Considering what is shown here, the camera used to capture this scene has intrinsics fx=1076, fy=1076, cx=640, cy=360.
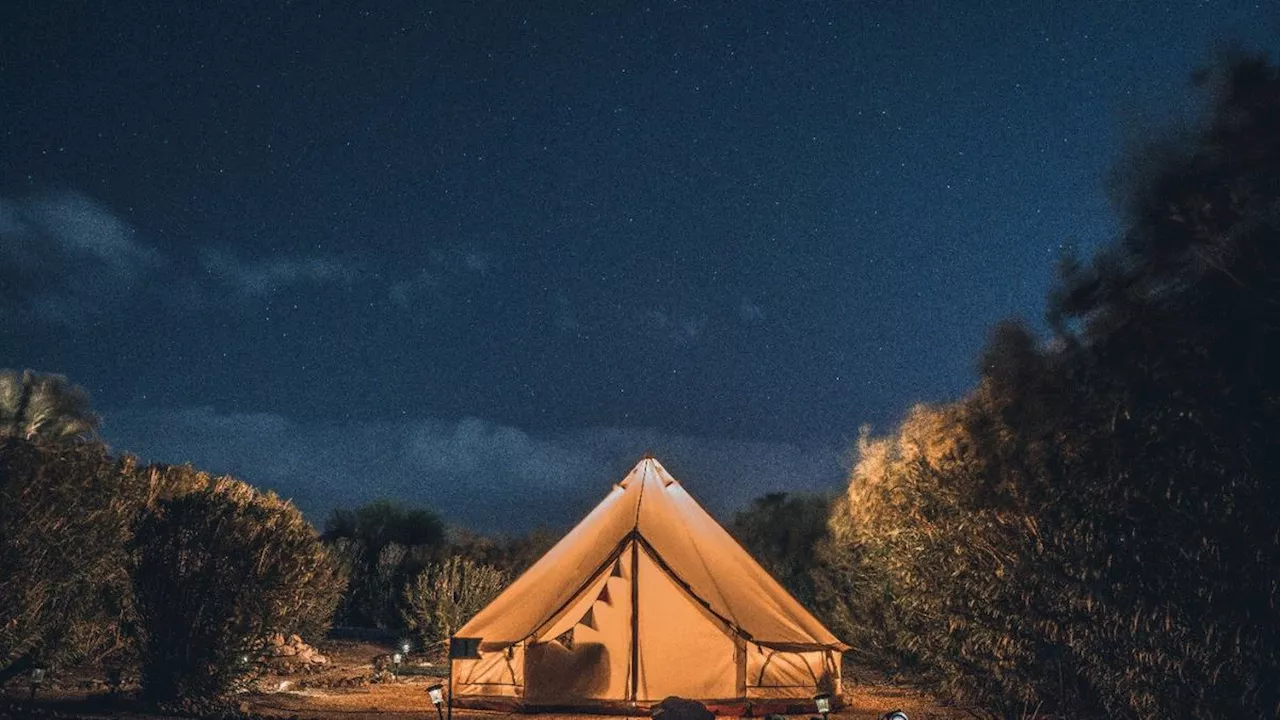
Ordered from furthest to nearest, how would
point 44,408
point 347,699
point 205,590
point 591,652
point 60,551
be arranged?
point 44,408 → point 591,652 → point 347,699 → point 60,551 → point 205,590

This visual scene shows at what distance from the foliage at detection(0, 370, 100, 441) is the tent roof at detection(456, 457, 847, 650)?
58.3 feet

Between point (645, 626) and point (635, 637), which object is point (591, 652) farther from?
point (635, 637)

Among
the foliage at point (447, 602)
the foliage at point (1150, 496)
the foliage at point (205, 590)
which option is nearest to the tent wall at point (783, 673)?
the foliage at point (1150, 496)

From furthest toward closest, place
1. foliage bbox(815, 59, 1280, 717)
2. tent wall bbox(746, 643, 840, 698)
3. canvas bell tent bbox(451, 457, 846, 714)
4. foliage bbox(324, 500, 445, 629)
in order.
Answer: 1. foliage bbox(324, 500, 445, 629)
2. tent wall bbox(746, 643, 840, 698)
3. canvas bell tent bbox(451, 457, 846, 714)
4. foliage bbox(815, 59, 1280, 717)

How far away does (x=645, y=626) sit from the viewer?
1356 cm

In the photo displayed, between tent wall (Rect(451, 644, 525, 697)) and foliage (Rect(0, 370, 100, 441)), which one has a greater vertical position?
foliage (Rect(0, 370, 100, 441))

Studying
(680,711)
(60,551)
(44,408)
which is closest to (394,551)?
(44,408)

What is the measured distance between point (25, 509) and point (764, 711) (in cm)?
843

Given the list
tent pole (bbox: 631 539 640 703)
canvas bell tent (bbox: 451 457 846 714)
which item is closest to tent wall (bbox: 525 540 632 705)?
canvas bell tent (bbox: 451 457 846 714)

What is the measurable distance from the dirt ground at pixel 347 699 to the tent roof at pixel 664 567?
3.37ft

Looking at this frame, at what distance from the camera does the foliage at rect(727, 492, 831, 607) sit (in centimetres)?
2812

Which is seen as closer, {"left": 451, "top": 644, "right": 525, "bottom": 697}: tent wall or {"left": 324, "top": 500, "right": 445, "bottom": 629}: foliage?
{"left": 451, "top": 644, "right": 525, "bottom": 697}: tent wall

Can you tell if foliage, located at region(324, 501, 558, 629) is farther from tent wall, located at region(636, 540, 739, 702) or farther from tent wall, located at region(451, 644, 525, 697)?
tent wall, located at region(636, 540, 739, 702)

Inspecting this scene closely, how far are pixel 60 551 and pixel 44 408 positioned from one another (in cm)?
1750
